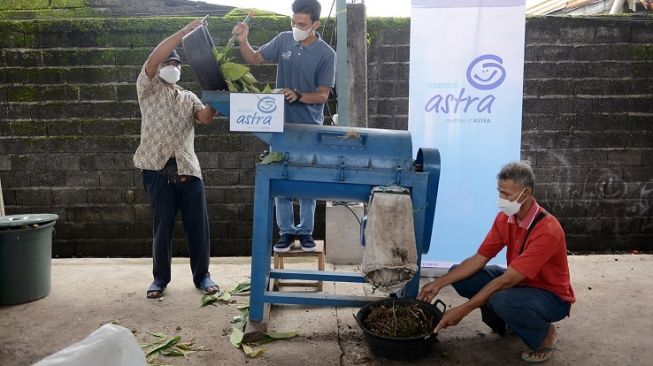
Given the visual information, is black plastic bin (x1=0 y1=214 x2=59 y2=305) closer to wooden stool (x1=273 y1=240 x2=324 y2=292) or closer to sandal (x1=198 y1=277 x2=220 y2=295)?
sandal (x1=198 y1=277 x2=220 y2=295)

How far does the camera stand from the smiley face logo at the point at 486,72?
13.0 feet

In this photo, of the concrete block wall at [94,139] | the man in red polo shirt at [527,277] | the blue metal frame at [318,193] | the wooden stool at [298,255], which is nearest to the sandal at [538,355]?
the man in red polo shirt at [527,277]

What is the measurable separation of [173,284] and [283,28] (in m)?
2.53

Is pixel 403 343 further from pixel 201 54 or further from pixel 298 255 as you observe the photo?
pixel 201 54

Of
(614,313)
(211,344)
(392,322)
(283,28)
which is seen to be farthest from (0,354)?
(614,313)

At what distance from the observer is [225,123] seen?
5086 millimetres

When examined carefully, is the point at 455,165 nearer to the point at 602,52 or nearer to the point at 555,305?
the point at 555,305

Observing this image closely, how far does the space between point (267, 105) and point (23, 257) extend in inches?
82.6

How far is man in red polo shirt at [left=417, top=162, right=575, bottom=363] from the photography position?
2777 millimetres

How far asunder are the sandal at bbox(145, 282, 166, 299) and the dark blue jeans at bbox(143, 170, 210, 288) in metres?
0.02

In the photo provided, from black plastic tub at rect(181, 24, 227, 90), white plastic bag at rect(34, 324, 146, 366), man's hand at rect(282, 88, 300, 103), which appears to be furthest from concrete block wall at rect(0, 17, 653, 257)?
white plastic bag at rect(34, 324, 146, 366)

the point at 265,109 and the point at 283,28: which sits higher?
the point at 283,28

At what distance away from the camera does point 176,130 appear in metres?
3.62

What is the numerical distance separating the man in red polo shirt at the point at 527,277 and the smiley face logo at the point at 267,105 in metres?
1.32
